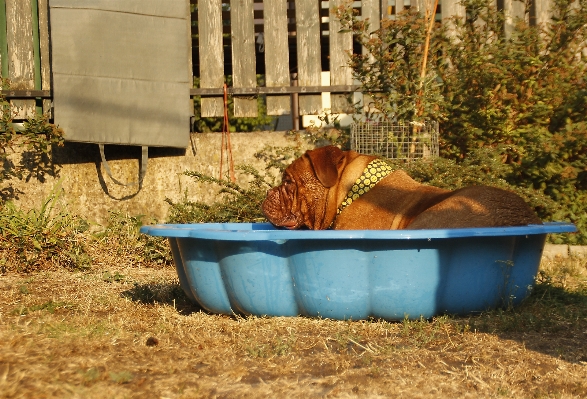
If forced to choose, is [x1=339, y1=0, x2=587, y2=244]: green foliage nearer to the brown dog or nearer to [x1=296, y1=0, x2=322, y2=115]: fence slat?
[x1=296, y1=0, x2=322, y2=115]: fence slat

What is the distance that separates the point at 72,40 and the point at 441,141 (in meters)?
3.61

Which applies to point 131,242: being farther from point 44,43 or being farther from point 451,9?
point 451,9

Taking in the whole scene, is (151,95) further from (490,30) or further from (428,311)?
(428,311)

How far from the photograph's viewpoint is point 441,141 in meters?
7.73

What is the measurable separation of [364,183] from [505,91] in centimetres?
284

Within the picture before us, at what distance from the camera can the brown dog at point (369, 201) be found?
15.8ft

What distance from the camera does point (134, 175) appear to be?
7934 millimetres

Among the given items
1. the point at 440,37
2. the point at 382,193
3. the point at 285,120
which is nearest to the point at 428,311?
the point at 382,193

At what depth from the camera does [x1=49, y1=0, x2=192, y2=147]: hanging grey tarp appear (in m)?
7.47

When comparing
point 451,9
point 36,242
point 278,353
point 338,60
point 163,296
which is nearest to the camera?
point 278,353

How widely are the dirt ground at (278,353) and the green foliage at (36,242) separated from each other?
1.48 meters

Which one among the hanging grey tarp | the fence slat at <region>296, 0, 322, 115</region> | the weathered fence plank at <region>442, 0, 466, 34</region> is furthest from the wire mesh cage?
the hanging grey tarp

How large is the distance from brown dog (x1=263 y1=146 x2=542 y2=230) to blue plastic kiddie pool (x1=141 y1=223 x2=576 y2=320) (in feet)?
1.00

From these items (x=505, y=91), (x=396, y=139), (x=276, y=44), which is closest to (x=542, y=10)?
(x=505, y=91)
